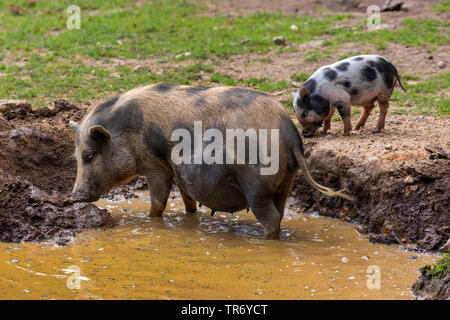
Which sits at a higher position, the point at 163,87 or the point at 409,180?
the point at 163,87

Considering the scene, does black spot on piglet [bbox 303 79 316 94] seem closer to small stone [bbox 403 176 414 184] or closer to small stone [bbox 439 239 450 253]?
small stone [bbox 403 176 414 184]

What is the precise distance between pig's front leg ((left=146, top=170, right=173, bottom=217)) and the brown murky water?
20cm

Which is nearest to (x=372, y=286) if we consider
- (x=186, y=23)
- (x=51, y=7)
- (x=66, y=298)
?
(x=66, y=298)

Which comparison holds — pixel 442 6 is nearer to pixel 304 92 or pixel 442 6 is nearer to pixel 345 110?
pixel 345 110

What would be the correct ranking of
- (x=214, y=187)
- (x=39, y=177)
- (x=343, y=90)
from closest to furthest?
(x=214, y=187) < (x=39, y=177) < (x=343, y=90)

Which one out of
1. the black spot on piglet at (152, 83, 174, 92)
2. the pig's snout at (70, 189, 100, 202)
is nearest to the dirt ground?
the pig's snout at (70, 189, 100, 202)

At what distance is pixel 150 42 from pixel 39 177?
6.70 m

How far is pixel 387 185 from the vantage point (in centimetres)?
707

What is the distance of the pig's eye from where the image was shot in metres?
7.18

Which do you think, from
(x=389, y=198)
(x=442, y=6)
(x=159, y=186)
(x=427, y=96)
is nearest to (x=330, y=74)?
(x=389, y=198)

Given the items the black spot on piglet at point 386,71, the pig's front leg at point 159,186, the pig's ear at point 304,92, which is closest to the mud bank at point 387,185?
the pig's ear at point 304,92

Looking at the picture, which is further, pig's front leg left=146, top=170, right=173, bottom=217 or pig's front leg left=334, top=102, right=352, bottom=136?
pig's front leg left=334, top=102, right=352, bottom=136

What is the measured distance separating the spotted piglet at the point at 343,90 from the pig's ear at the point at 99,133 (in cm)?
289
